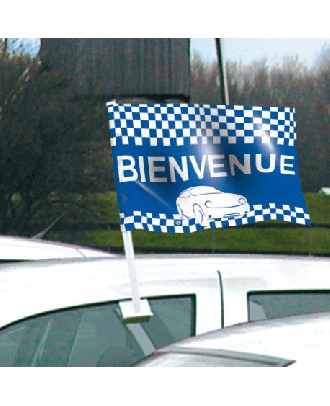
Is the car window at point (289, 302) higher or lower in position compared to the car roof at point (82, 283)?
lower

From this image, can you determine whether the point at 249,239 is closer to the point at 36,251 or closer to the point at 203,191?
the point at 36,251

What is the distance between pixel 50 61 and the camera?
41.3ft

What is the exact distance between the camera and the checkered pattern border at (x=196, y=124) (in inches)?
106

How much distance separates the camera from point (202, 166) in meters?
2.81

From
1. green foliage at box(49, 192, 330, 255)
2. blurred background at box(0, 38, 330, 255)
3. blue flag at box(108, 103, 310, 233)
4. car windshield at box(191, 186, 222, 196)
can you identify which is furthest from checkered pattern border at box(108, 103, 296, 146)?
green foliage at box(49, 192, 330, 255)

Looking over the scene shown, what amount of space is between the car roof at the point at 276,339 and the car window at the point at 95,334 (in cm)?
62

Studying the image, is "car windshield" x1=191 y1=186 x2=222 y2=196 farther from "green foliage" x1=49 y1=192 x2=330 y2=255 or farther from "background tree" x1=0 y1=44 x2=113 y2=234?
"green foliage" x1=49 y1=192 x2=330 y2=255

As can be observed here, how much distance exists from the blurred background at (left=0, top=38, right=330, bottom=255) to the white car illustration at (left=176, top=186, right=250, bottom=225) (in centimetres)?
800

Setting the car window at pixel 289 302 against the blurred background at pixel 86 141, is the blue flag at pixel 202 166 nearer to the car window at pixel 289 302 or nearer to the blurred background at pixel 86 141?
the car window at pixel 289 302

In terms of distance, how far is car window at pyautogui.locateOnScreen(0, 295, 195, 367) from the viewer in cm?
213

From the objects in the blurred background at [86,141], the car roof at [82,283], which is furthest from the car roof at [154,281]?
the blurred background at [86,141]

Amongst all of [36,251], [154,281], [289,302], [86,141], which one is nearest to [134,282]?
[154,281]

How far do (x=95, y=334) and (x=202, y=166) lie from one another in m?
0.82
